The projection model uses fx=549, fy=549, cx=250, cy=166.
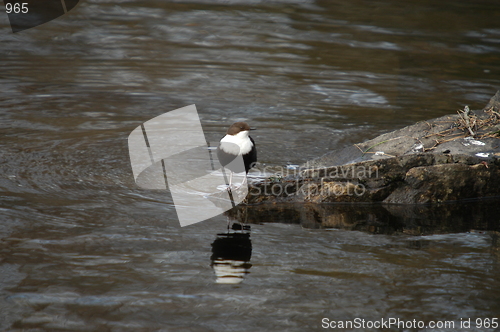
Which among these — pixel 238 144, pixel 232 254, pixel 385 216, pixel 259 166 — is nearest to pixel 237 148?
pixel 238 144

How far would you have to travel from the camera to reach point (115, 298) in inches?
113

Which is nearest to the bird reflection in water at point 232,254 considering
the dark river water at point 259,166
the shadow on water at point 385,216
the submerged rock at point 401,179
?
the dark river water at point 259,166

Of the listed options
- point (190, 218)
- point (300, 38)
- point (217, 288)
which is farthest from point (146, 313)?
point (300, 38)

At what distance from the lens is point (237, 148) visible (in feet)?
13.9

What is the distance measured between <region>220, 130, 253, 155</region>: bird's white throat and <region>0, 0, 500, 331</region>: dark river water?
0.60 meters

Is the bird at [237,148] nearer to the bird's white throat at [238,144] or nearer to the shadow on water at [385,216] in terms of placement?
the bird's white throat at [238,144]

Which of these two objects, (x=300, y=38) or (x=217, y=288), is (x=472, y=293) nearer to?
(x=217, y=288)

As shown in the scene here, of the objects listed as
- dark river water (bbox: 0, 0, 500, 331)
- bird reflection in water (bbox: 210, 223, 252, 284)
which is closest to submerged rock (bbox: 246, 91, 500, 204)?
dark river water (bbox: 0, 0, 500, 331)

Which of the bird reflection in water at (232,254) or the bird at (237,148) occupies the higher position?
the bird at (237,148)

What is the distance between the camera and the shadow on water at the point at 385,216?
12.7ft

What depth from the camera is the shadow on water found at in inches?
→ 152

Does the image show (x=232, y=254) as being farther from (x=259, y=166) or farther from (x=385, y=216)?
(x=259, y=166)

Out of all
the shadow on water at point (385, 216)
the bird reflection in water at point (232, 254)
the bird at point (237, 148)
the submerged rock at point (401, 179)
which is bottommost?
the shadow on water at point (385, 216)

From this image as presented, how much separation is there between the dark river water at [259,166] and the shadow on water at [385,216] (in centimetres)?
2
